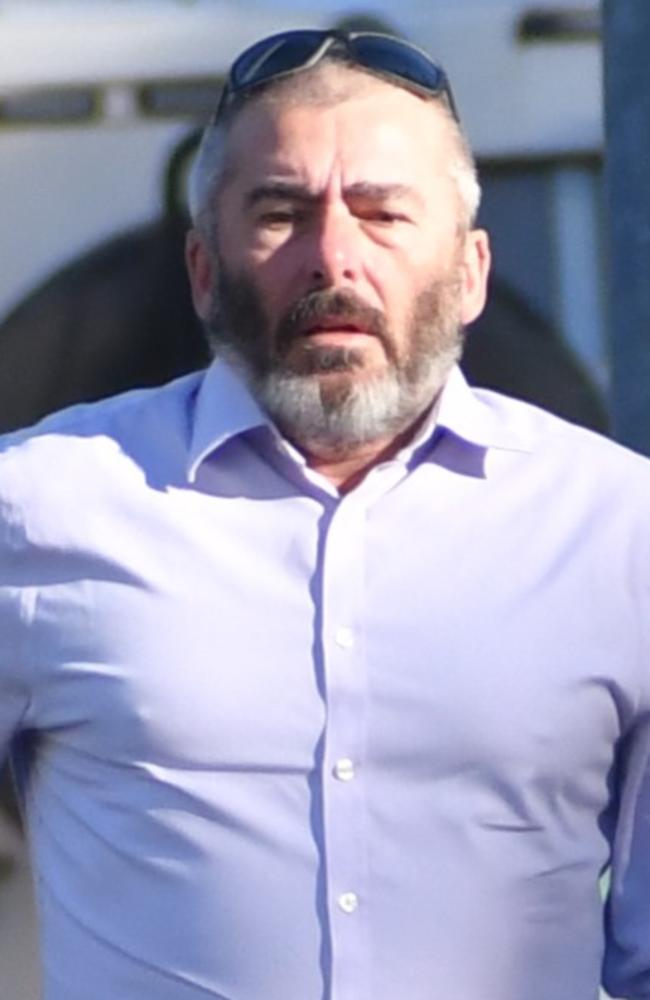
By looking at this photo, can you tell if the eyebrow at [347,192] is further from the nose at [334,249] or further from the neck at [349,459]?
the neck at [349,459]

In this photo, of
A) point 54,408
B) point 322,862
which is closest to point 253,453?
point 322,862

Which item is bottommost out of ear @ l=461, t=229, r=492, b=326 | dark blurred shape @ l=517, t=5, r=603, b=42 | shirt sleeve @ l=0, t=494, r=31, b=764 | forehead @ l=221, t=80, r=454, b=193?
dark blurred shape @ l=517, t=5, r=603, b=42

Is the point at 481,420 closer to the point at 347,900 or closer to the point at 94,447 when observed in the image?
the point at 94,447

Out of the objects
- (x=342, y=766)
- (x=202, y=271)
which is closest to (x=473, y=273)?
(x=202, y=271)

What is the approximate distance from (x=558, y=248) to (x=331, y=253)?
196 centimetres

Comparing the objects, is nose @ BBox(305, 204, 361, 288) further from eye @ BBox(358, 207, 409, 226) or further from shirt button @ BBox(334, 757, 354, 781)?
shirt button @ BBox(334, 757, 354, 781)

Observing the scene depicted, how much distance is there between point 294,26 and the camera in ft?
13.6

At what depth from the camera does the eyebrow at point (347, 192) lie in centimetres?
238

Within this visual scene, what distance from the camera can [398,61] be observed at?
8.11 feet

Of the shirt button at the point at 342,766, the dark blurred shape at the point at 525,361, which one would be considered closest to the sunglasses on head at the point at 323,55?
the shirt button at the point at 342,766

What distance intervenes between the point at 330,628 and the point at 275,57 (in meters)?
0.53

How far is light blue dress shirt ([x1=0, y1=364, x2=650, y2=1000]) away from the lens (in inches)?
90.2

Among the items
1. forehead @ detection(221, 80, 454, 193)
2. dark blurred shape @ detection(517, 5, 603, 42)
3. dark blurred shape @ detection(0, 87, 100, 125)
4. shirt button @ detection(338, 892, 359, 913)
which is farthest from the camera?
dark blurred shape @ detection(517, 5, 603, 42)

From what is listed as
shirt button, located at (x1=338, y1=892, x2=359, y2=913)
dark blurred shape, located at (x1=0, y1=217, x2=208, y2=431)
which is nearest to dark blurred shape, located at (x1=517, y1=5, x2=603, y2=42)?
dark blurred shape, located at (x1=0, y1=217, x2=208, y2=431)
